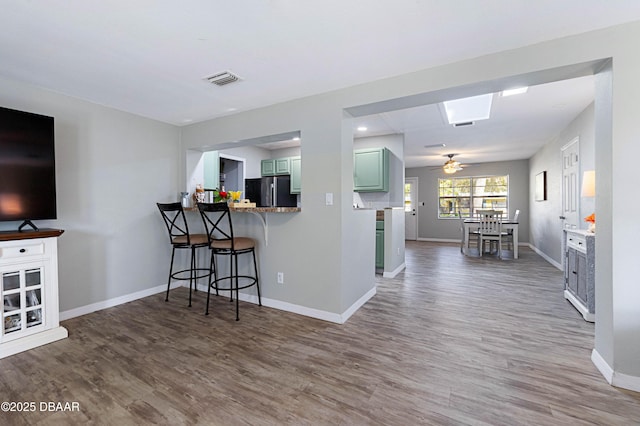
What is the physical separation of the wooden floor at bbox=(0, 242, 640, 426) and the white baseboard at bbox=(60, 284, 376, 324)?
0.08 m

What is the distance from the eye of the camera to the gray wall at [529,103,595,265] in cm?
378

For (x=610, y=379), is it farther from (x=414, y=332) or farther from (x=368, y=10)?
(x=368, y=10)

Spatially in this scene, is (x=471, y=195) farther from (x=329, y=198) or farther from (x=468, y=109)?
(x=329, y=198)

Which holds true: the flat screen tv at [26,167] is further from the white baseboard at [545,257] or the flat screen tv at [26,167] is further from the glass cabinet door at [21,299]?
the white baseboard at [545,257]

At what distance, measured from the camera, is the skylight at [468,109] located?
157 inches

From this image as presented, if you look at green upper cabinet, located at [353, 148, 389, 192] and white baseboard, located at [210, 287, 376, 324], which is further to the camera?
green upper cabinet, located at [353, 148, 389, 192]

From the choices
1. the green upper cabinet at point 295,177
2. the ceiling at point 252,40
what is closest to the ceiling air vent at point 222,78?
the ceiling at point 252,40

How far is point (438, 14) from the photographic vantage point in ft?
5.55

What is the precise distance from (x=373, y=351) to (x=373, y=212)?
1.76 metres

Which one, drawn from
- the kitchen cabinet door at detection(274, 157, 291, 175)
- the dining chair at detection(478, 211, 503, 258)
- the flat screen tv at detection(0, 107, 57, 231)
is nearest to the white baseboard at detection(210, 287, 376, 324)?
the flat screen tv at detection(0, 107, 57, 231)

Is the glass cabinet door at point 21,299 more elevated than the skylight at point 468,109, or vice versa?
the skylight at point 468,109

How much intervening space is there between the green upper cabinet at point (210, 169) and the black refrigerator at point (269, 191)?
0.89 m

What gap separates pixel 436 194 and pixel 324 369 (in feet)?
26.9

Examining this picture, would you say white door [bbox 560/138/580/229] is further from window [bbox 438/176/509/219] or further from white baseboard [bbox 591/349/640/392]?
window [bbox 438/176/509/219]
